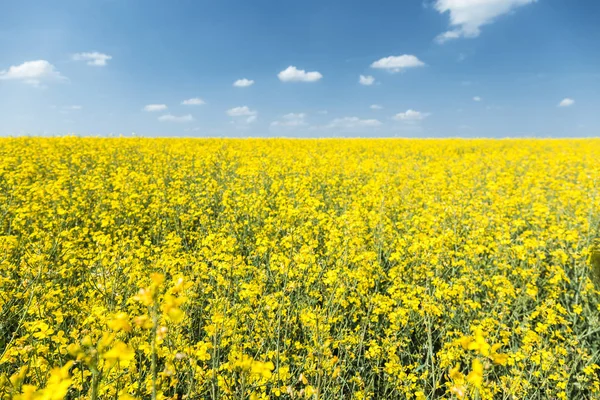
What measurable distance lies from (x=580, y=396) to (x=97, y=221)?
6.77 meters

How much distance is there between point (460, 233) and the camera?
5.78m

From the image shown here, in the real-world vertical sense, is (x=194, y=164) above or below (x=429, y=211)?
above

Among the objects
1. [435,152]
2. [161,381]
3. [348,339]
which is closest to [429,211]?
[348,339]

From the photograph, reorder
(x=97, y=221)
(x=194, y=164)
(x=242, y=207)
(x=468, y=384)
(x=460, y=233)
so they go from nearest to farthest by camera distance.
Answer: (x=468, y=384) < (x=460, y=233) < (x=97, y=221) < (x=242, y=207) < (x=194, y=164)

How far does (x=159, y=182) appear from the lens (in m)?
7.82

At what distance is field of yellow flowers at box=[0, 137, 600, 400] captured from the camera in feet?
7.68

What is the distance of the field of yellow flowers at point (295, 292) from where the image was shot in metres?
2.34

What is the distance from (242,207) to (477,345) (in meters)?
5.80

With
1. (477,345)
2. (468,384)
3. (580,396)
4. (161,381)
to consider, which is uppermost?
(477,345)

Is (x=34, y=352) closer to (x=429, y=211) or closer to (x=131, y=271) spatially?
(x=131, y=271)

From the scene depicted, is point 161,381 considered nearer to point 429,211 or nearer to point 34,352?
point 34,352

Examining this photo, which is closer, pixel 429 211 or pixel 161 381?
pixel 161 381

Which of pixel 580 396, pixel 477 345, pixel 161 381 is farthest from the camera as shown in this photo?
pixel 580 396

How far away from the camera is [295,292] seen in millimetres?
4070
